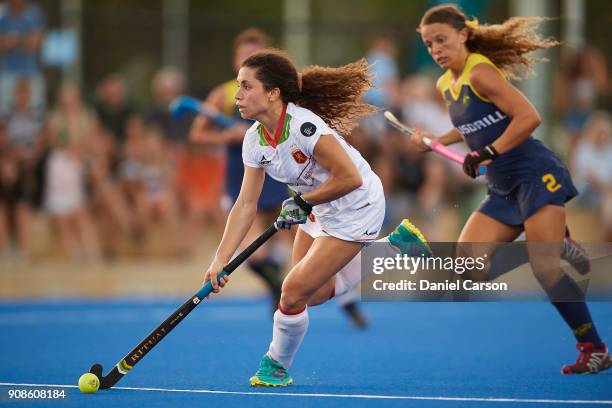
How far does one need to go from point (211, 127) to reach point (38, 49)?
4.66 m

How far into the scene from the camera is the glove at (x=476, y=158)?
621cm

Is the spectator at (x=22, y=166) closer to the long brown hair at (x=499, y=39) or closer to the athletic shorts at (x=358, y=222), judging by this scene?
the long brown hair at (x=499, y=39)

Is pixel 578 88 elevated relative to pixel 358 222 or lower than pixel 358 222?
→ elevated

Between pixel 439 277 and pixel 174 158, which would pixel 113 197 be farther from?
pixel 439 277

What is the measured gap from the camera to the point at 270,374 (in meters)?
5.91

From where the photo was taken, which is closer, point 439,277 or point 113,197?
point 439,277

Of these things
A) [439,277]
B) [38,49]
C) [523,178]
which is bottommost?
[439,277]

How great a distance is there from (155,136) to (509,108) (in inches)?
299

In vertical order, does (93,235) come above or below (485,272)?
above

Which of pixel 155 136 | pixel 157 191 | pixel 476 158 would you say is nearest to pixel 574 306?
pixel 476 158

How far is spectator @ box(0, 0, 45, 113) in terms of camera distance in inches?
509

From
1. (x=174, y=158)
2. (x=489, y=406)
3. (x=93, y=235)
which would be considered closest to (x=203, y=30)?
(x=174, y=158)

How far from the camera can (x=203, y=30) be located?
14984 mm

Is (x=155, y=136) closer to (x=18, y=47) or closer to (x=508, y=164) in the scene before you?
(x=18, y=47)
